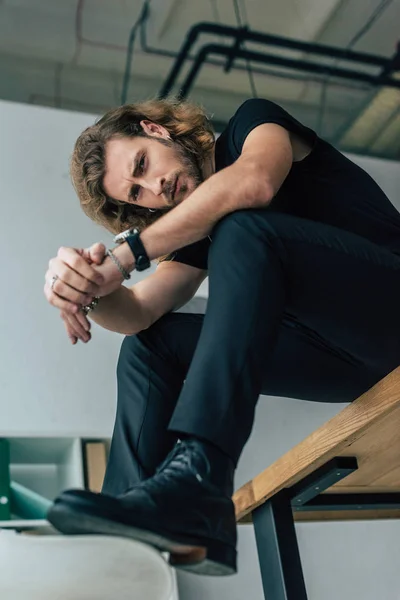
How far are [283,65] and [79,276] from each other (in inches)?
98.7

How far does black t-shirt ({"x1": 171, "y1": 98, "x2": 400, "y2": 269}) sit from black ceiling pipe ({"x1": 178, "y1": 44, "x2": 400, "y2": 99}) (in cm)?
188

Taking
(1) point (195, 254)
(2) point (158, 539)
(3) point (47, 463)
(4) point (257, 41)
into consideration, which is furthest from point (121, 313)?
(4) point (257, 41)

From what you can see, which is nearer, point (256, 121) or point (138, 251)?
point (138, 251)

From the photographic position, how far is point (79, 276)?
3.91ft

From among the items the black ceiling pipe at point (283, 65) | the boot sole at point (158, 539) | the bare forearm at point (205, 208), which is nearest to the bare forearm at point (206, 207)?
the bare forearm at point (205, 208)

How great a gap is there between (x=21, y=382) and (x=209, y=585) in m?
0.90

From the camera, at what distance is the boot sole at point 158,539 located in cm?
84

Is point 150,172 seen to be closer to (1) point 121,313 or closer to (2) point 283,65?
(1) point 121,313

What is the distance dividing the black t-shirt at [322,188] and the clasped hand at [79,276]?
0.33 m

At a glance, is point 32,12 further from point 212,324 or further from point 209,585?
point 212,324

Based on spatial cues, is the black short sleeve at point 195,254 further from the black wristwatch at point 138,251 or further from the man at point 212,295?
the black wristwatch at point 138,251

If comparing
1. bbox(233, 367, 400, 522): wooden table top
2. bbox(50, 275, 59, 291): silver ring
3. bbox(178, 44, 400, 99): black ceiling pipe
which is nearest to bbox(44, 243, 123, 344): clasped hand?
bbox(50, 275, 59, 291): silver ring

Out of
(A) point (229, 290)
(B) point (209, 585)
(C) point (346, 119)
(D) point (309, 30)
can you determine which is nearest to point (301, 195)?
(A) point (229, 290)

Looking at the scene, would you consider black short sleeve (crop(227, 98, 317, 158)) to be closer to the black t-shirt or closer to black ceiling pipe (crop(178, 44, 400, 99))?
the black t-shirt
